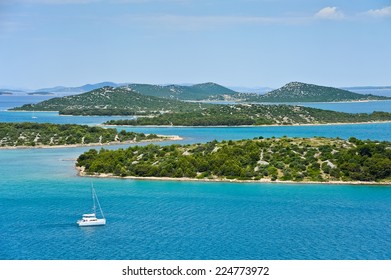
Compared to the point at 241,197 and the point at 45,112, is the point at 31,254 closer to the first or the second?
the point at 241,197

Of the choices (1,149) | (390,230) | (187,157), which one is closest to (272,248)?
(390,230)

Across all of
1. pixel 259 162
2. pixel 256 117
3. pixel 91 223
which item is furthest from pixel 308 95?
pixel 91 223

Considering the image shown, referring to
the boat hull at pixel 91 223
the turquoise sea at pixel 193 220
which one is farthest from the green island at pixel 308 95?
the boat hull at pixel 91 223

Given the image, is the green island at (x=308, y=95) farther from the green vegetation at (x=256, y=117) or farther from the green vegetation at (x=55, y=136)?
the green vegetation at (x=55, y=136)

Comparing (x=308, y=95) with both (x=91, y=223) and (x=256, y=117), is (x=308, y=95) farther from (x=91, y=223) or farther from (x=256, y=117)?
(x=91, y=223)

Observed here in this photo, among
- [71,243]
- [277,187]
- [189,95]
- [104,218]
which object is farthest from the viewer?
[189,95]

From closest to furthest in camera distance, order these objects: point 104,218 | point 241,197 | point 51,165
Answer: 1. point 104,218
2. point 241,197
3. point 51,165
